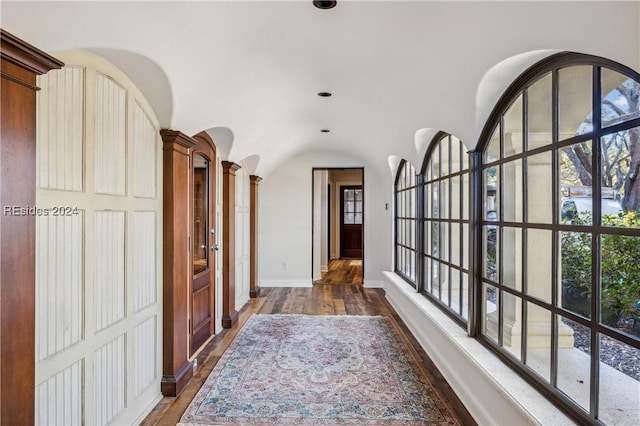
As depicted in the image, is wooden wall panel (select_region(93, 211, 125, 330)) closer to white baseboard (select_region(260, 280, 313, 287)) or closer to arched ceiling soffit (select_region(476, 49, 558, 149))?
arched ceiling soffit (select_region(476, 49, 558, 149))

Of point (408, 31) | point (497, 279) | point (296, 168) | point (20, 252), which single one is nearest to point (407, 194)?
point (296, 168)

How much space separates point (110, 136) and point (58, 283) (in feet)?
2.78

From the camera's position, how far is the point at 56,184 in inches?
65.2

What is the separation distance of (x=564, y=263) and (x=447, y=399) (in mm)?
1389

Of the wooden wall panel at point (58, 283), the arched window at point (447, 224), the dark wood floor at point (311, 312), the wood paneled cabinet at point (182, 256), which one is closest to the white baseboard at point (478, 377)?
the dark wood floor at point (311, 312)

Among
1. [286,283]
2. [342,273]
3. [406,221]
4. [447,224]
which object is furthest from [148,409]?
[342,273]

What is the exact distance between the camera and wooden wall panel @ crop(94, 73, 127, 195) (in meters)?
1.99

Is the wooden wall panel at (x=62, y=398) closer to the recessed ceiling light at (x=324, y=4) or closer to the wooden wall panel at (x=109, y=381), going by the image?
the wooden wall panel at (x=109, y=381)

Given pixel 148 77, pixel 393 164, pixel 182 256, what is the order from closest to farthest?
pixel 148 77 < pixel 182 256 < pixel 393 164

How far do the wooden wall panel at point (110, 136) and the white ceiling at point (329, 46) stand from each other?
158 mm

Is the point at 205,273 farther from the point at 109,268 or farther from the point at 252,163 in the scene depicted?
the point at 252,163

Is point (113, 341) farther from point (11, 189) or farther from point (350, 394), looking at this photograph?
point (350, 394)

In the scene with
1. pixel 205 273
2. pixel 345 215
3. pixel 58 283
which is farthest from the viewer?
pixel 345 215

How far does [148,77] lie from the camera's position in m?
2.25
